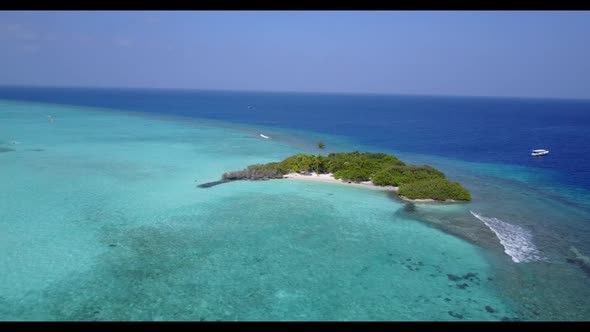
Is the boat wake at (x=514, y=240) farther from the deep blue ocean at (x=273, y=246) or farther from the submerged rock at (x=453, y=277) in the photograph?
the submerged rock at (x=453, y=277)

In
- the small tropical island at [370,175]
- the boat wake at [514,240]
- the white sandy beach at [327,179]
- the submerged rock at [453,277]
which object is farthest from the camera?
the white sandy beach at [327,179]

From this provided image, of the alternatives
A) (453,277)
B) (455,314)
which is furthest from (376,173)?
(455,314)

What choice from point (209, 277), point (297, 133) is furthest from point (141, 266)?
point (297, 133)

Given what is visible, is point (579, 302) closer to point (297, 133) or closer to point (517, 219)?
point (517, 219)

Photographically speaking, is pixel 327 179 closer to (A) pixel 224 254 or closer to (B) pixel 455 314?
(A) pixel 224 254

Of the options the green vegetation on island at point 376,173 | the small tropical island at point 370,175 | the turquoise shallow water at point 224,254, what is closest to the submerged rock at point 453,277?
the turquoise shallow water at point 224,254

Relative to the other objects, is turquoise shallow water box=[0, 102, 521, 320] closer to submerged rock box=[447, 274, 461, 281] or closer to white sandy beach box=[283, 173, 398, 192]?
submerged rock box=[447, 274, 461, 281]
